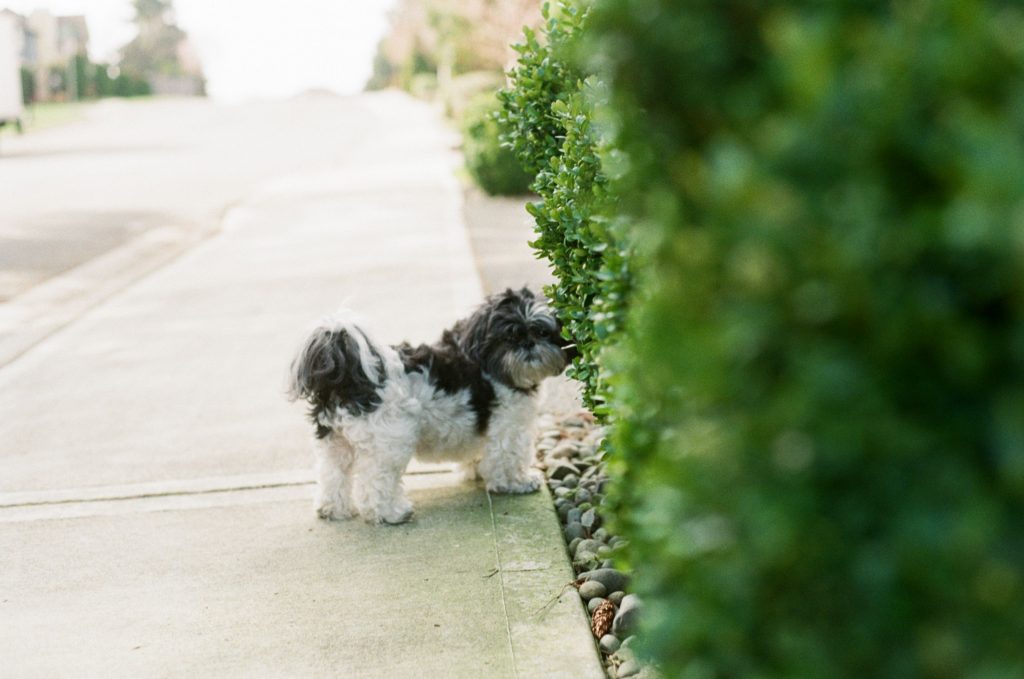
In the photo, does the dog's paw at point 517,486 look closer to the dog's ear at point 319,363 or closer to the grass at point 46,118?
the dog's ear at point 319,363

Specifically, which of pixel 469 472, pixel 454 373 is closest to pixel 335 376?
pixel 454 373

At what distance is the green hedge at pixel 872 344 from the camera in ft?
4.67

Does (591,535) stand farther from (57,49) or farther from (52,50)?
(57,49)

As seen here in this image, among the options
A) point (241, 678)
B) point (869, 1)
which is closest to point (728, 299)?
point (869, 1)

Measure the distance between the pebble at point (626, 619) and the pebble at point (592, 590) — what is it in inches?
10.3

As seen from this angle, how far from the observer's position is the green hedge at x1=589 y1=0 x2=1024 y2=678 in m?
1.42

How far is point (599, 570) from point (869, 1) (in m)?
3.02

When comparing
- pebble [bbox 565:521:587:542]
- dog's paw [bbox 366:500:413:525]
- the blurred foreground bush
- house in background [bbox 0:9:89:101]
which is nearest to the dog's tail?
dog's paw [bbox 366:500:413:525]

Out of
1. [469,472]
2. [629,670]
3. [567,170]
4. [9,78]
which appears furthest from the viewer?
[9,78]

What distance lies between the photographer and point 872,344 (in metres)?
1.47

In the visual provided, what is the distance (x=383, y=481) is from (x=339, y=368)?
56 cm

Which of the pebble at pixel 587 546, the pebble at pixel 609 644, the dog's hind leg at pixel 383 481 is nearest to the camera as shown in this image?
the pebble at pixel 609 644

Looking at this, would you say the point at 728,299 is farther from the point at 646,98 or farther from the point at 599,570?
the point at 599,570

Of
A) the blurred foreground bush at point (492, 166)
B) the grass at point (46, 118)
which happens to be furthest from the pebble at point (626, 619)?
the grass at point (46, 118)
